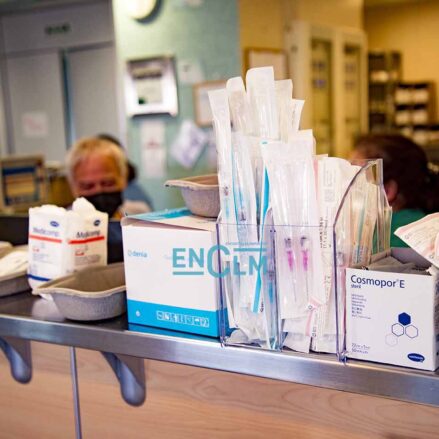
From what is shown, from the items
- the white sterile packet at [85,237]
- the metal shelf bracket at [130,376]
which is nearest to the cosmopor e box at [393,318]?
the metal shelf bracket at [130,376]

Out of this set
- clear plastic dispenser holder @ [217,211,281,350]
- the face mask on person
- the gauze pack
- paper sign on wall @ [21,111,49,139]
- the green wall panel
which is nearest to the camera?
clear plastic dispenser holder @ [217,211,281,350]

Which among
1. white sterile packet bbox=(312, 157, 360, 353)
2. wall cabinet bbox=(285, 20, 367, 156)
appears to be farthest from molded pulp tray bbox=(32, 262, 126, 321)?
wall cabinet bbox=(285, 20, 367, 156)

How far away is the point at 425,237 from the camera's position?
3.04 feet

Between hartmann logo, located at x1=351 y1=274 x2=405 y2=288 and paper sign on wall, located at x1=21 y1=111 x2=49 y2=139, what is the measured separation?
5160 millimetres

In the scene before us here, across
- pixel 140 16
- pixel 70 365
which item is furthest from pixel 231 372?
pixel 140 16

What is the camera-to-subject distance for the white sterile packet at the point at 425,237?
895 millimetres

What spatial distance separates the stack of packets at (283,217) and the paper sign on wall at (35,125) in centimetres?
499

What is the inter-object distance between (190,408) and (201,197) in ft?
1.27

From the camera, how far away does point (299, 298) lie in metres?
0.97

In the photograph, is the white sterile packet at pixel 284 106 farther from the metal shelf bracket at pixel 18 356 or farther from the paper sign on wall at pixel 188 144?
the paper sign on wall at pixel 188 144

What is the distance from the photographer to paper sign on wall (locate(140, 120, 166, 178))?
4.06 meters

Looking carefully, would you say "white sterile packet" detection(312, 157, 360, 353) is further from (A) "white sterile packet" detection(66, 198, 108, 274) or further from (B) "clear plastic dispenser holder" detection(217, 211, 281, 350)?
(A) "white sterile packet" detection(66, 198, 108, 274)

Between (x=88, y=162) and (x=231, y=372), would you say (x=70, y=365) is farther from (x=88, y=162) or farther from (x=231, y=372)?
(x=88, y=162)

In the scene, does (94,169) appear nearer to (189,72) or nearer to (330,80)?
(189,72)
